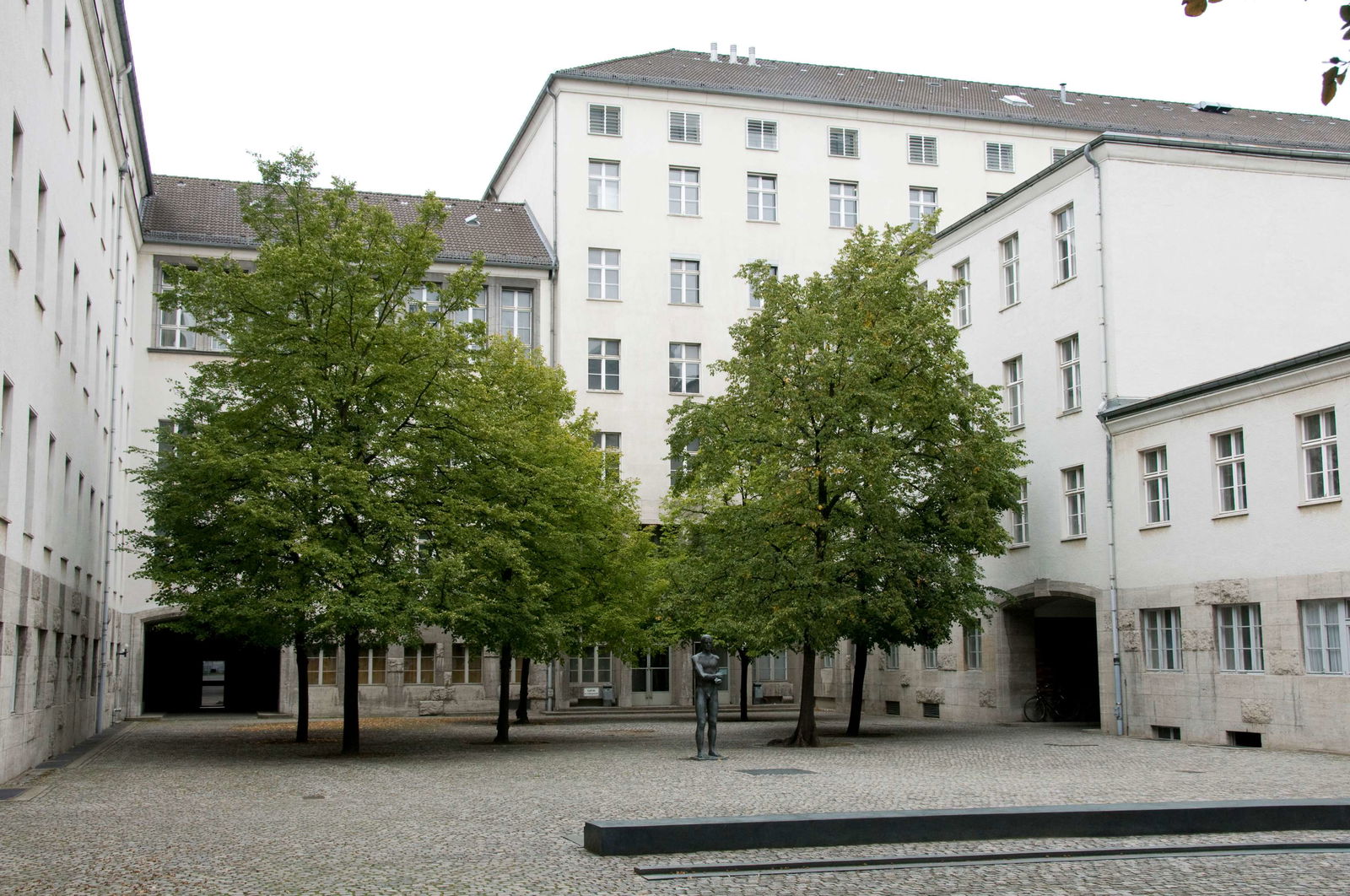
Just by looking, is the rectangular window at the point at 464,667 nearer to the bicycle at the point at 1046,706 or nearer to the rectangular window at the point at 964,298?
the bicycle at the point at 1046,706

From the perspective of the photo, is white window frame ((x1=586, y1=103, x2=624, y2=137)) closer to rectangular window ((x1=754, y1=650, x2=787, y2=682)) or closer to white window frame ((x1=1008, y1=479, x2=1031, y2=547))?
rectangular window ((x1=754, y1=650, x2=787, y2=682))

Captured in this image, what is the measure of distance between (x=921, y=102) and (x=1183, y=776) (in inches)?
1459

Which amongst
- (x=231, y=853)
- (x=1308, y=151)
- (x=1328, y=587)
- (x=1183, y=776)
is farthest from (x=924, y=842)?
(x=1308, y=151)

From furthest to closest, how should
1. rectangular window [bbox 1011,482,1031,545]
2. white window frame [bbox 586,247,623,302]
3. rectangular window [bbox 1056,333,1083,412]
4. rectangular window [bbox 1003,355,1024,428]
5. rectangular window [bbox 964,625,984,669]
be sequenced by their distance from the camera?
white window frame [bbox 586,247,623,302]
rectangular window [bbox 964,625,984,669]
rectangular window [bbox 1003,355,1024,428]
rectangular window [bbox 1011,482,1031,545]
rectangular window [bbox 1056,333,1083,412]

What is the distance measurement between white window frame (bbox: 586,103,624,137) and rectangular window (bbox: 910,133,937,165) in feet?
35.4

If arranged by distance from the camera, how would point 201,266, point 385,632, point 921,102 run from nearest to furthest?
point 385,632
point 201,266
point 921,102

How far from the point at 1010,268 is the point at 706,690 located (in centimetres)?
1666

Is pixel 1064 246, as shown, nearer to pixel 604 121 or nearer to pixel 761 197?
pixel 761 197

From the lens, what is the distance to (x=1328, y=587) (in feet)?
75.6

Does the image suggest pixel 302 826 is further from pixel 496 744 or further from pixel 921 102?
pixel 921 102

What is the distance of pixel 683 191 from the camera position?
48500 millimetres

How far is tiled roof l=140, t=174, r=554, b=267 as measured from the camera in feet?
144

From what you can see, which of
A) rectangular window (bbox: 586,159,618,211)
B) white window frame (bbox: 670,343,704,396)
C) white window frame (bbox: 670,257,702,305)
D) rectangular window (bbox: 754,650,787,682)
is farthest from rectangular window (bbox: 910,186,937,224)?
rectangular window (bbox: 754,650,787,682)

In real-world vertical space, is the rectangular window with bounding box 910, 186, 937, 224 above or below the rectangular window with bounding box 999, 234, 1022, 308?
above
